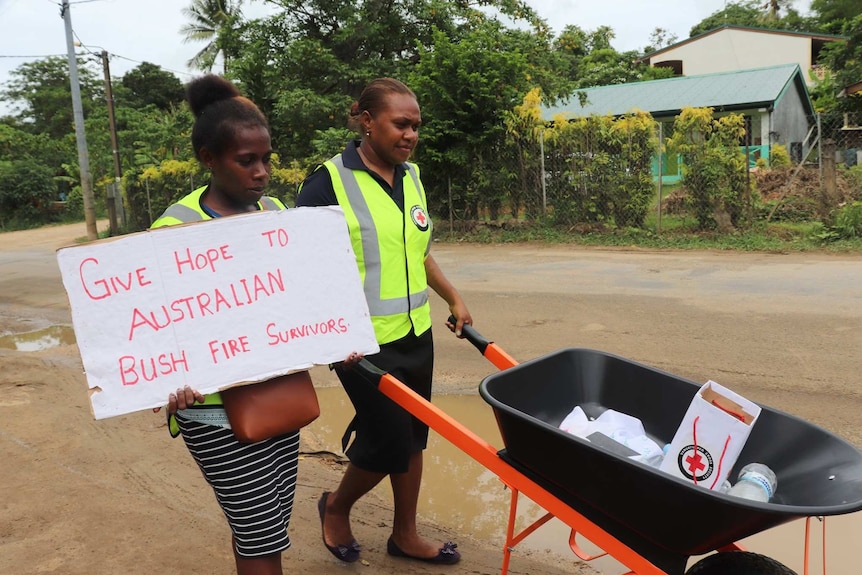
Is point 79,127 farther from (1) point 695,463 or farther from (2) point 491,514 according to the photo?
(1) point 695,463

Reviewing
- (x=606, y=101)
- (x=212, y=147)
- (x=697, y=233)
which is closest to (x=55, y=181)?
(x=606, y=101)

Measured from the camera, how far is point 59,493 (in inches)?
138

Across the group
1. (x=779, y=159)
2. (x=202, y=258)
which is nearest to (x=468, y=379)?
(x=202, y=258)

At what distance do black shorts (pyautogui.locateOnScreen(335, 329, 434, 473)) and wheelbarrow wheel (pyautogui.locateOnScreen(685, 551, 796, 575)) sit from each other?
43.8 inches

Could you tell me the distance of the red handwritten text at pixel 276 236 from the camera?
1989 mm

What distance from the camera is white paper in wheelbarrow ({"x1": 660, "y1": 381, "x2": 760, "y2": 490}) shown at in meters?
1.94

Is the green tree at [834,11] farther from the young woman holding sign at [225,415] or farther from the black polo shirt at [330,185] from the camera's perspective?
the young woman holding sign at [225,415]

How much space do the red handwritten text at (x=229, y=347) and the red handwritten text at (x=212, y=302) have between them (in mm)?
88

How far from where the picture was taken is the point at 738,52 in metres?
29.9

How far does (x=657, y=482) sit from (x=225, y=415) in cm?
119

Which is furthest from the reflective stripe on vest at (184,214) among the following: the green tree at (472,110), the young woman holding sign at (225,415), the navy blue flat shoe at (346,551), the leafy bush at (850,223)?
the green tree at (472,110)

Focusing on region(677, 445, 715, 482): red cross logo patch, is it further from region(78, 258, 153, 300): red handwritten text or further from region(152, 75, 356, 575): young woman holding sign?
region(78, 258, 153, 300): red handwritten text

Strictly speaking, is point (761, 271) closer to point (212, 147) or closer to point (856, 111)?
point (212, 147)

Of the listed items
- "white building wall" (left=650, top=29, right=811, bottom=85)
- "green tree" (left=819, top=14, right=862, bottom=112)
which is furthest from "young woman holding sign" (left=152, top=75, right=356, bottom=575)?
"white building wall" (left=650, top=29, right=811, bottom=85)
